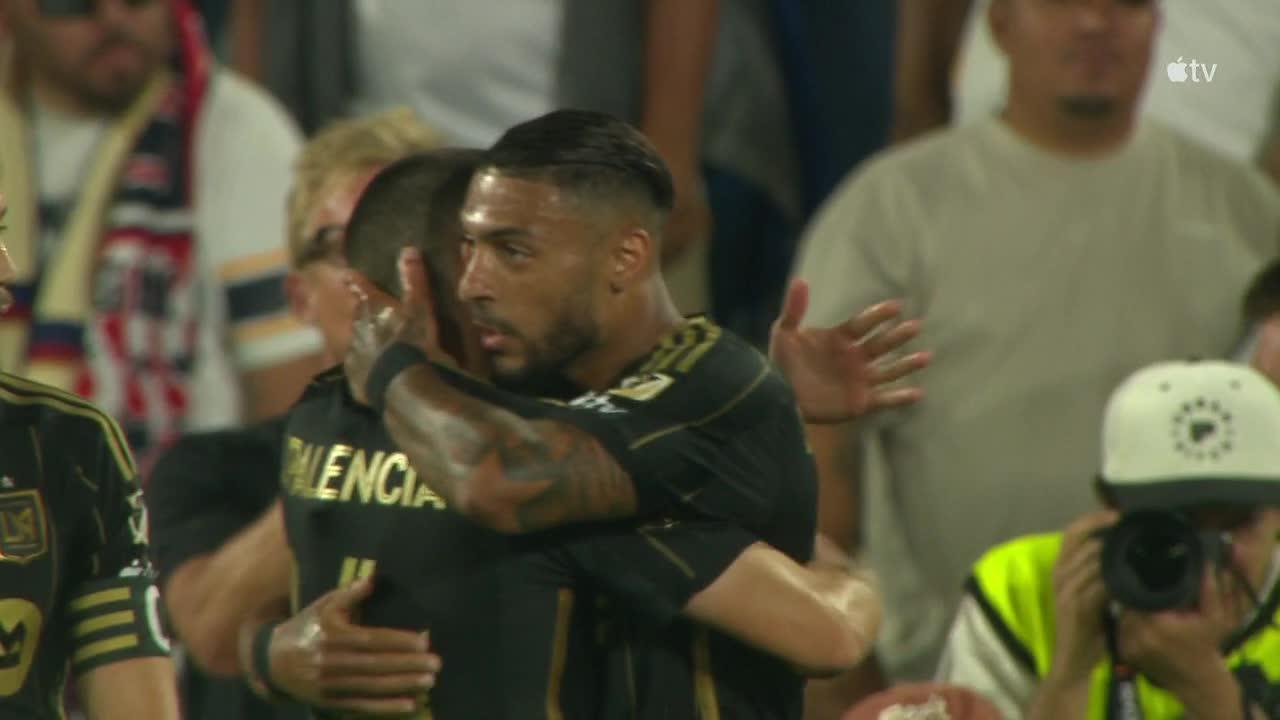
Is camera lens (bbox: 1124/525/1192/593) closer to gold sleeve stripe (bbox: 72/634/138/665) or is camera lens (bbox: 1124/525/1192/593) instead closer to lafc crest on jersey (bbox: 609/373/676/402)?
lafc crest on jersey (bbox: 609/373/676/402)

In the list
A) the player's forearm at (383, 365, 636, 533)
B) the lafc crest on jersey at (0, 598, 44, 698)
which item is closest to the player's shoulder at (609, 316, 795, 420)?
the player's forearm at (383, 365, 636, 533)

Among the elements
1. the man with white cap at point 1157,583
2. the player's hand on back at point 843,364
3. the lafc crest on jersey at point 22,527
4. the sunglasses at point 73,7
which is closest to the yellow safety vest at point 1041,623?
the man with white cap at point 1157,583

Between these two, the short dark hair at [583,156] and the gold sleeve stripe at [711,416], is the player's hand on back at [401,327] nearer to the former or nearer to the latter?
the short dark hair at [583,156]

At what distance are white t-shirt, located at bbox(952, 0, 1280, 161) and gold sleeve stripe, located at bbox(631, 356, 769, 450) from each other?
243 cm

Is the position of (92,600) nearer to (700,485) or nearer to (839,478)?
(700,485)

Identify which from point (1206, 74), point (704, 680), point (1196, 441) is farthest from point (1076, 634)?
point (1206, 74)

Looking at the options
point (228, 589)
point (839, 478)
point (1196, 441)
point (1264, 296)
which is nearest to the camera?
point (228, 589)

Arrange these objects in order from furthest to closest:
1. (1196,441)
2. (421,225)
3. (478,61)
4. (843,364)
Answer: (478,61) → (1196,441) → (843,364) → (421,225)

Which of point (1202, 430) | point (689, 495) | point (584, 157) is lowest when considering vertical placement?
point (1202, 430)

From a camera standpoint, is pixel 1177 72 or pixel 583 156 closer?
pixel 583 156

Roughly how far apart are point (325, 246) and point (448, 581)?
1133 millimetres

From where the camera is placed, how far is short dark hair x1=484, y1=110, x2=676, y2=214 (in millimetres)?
3367

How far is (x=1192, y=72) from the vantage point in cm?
588

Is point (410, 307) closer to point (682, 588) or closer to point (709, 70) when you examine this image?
point (682, 588)
